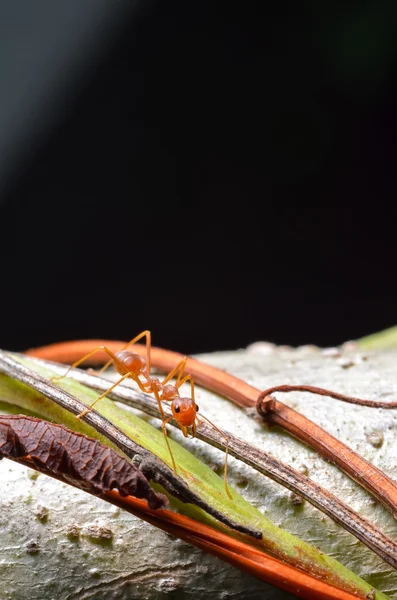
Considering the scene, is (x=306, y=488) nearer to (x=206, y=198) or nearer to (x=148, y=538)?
(x=148, y=538)

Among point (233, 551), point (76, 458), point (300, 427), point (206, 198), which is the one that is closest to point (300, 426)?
point (300, 427)

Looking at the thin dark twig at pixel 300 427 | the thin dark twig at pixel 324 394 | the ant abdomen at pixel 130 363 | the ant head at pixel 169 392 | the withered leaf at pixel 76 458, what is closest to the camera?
the withered leaf at pixel 76 458

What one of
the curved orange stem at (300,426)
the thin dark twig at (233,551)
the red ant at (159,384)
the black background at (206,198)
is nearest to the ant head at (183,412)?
the red ant at (159,384)

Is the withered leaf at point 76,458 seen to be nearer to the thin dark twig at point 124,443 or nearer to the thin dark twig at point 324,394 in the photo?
the thin dark twig at point 124,443

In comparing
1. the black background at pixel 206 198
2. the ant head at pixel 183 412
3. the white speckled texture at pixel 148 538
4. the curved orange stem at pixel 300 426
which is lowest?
the white speckled texture at pixel 148 538

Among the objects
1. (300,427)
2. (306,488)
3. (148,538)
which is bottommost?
(148,538)
